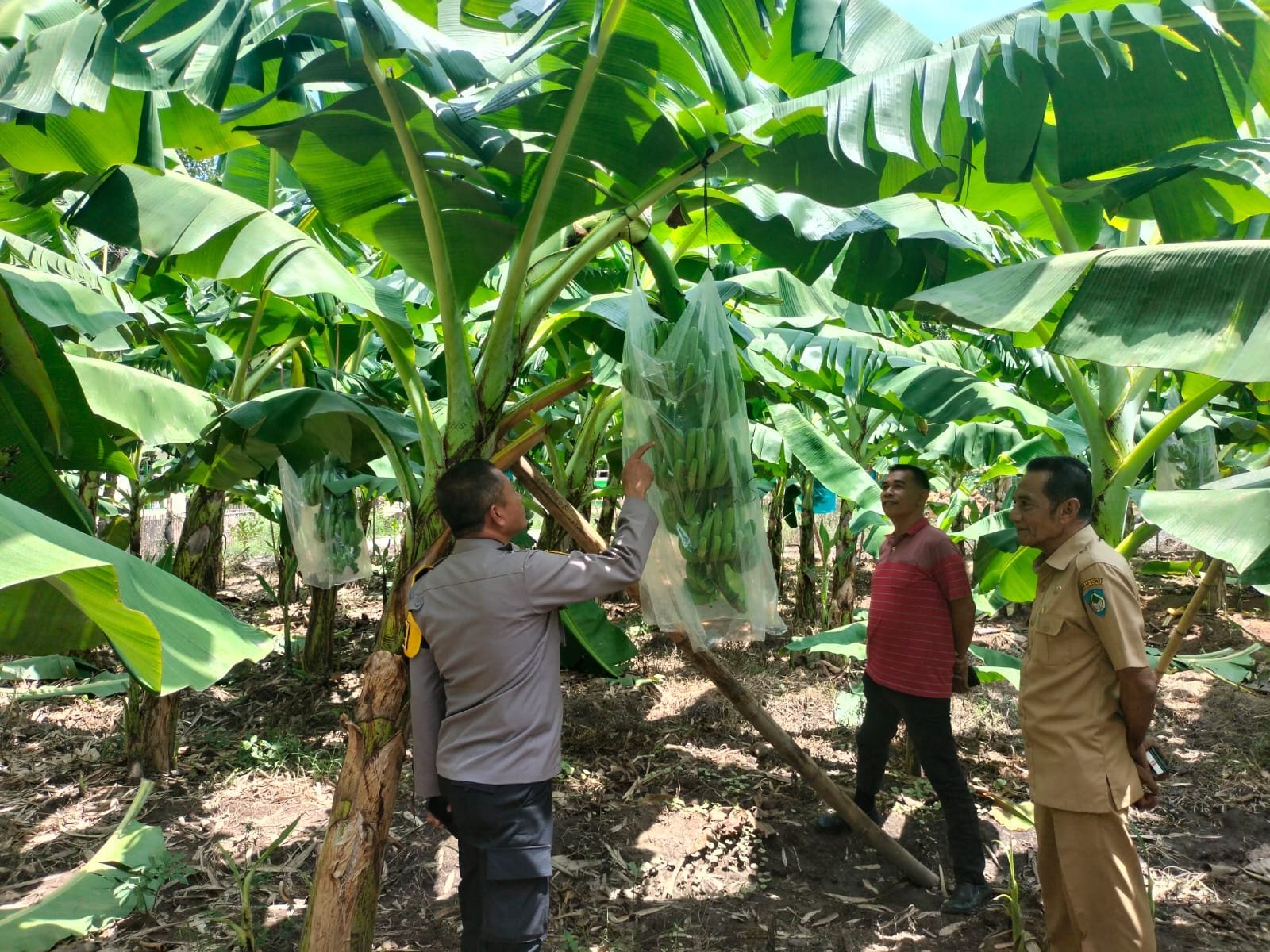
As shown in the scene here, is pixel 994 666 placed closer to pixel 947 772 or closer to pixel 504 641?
pixel 947 772

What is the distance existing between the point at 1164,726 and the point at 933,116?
4950mm

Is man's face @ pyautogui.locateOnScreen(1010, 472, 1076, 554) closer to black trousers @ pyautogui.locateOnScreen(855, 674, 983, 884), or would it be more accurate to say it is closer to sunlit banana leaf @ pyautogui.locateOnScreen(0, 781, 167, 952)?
black trousers @ pyautogui.locateOnScreen(855, 674, 983, 884)

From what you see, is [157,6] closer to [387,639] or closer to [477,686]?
[387,639]

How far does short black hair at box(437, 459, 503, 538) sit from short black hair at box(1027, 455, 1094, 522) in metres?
1.61

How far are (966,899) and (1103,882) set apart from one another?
0.87 m

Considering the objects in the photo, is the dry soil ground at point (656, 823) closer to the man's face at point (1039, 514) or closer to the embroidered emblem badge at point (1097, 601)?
the embroidered emblem badge at point (1097, 601)

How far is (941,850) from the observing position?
360 cm

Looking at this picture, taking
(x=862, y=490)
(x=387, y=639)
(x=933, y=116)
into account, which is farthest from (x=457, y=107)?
(x=862, y=490)

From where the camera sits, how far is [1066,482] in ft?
8.13

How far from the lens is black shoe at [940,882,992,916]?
121 inches

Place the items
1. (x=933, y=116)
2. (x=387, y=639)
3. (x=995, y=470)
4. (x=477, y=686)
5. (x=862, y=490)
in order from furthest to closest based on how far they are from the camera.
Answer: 1. (x=995, y=470)
2. (x=862, y=490)
3. (x=387, y=639)
4. (x=477, y=686)
5. (x=933, y=116)

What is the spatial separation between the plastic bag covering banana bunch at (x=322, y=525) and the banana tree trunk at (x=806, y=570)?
12.2 ft

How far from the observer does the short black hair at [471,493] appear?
7.11 ft

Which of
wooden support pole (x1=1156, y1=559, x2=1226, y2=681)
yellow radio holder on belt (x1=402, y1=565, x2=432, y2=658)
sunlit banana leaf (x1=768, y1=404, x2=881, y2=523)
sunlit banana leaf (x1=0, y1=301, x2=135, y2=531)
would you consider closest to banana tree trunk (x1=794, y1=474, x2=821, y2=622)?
sunlit banana leaf (x1=768, y1=404, x2=881, y2=523)
